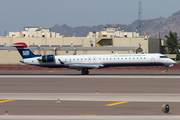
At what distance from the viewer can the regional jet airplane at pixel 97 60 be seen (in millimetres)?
42969

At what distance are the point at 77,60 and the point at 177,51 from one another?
305 ft

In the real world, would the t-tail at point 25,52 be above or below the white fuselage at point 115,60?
above

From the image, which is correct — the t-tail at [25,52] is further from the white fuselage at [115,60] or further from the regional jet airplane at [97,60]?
the white fuselage at [115,60]

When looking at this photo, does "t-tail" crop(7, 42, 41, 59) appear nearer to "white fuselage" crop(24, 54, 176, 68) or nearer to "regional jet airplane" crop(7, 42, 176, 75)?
"regional jet airplane" crop(7, 42, 176, 75)

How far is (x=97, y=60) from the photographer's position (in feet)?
145

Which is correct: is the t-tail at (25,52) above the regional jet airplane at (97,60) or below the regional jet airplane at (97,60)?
above

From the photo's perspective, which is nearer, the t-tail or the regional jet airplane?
the regional jet airplane

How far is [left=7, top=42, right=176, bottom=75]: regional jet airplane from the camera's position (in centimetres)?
4297

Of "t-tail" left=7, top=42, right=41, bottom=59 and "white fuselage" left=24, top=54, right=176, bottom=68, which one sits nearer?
"white fuselage" left=24, top=54, right=176, bottom=68

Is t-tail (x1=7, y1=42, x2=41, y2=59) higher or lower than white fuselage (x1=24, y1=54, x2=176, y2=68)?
higher

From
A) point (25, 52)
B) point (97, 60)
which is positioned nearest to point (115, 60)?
point (97, 60)

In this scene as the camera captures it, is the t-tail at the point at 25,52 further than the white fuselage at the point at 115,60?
Yes

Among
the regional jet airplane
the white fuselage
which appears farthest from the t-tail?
the white fuselage

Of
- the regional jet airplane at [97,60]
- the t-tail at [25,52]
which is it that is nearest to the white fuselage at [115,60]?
the regional jet airplane at [97,60]
